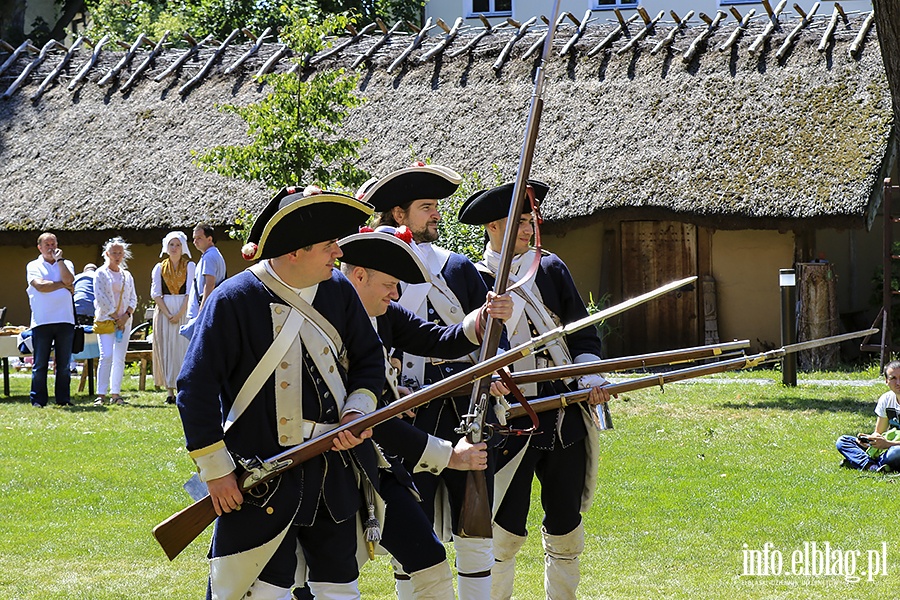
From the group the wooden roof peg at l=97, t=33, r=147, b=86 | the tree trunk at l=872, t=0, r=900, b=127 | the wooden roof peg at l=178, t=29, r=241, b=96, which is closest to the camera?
the tree trunk at l=872, t=0, r=900, b=127

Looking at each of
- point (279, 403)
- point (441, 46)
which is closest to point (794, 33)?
point (441, 46)

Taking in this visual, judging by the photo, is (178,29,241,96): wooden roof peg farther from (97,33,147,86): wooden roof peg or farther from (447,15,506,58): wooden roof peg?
(447,15,506,58): wooden roof peg

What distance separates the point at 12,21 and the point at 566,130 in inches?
629

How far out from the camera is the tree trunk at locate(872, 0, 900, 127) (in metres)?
5.34

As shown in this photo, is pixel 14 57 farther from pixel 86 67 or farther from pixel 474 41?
pixel 474 41

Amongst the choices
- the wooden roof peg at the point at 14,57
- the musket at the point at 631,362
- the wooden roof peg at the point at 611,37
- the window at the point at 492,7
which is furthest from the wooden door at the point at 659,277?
the musket at the point at 631,362

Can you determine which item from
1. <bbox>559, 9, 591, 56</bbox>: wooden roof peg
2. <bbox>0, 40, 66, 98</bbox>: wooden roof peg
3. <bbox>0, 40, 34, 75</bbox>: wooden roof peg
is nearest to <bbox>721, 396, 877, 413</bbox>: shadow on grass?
<bbox>559, 9, 591, 56</bbox>: wooden roof peg

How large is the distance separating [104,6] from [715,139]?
19593 mm

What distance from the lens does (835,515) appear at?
736 cm

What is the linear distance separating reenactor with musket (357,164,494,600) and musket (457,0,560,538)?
0.30 meters

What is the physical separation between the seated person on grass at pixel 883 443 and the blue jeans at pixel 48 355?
7.71 metres

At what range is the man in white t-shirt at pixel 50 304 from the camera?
40.3 ft

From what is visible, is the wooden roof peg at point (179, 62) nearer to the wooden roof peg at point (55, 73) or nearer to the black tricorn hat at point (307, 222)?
the wooden roof peg at point (55, 73)

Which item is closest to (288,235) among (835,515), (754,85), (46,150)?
(835,515)
